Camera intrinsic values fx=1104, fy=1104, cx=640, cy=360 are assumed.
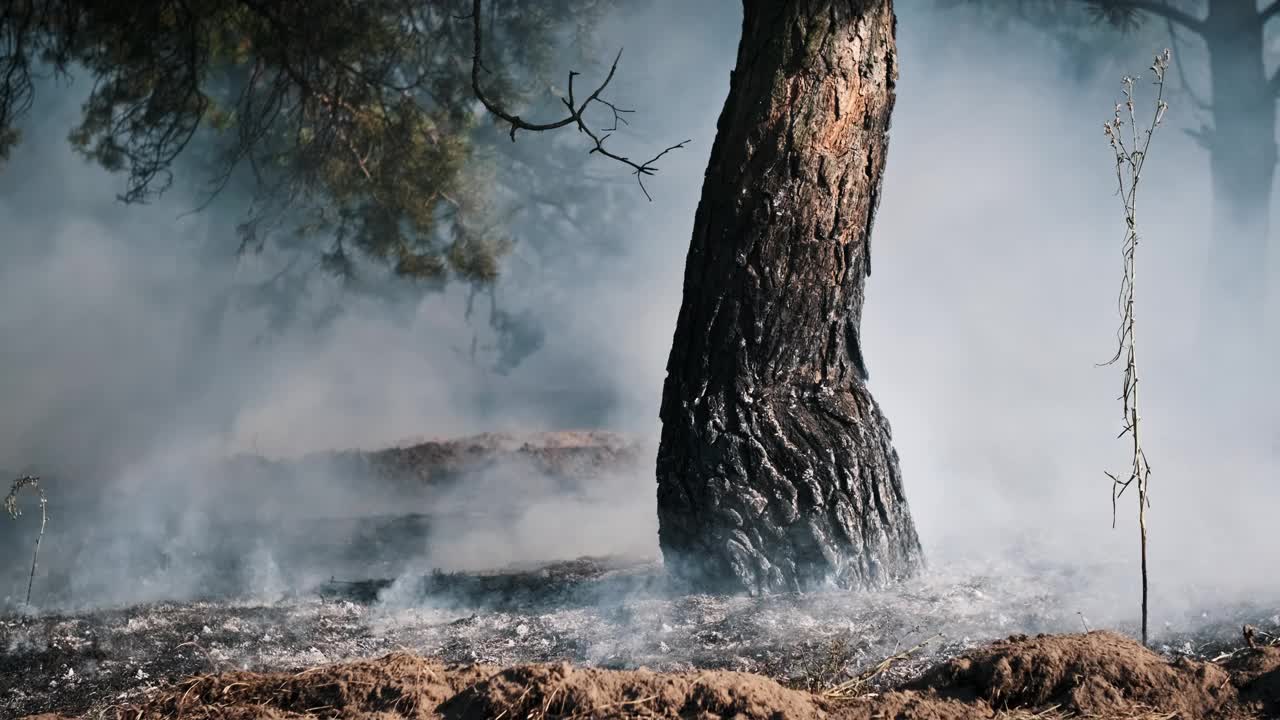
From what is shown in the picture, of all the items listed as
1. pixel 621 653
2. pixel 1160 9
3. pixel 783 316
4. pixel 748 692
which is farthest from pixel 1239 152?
pixel 748 692

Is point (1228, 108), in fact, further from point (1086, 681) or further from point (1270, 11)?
point (1086, 681)

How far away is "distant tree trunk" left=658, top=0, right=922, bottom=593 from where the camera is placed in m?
3.33

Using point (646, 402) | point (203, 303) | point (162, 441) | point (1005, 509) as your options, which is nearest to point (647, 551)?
point (1005, 509)

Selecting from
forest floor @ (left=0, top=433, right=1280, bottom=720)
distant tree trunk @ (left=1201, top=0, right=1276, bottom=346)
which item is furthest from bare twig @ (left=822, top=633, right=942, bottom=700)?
distant tree trunk @ (left=1201, top=0, right=1276, bottom=346)

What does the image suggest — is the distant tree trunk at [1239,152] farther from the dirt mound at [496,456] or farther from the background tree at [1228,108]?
the dirt mound at [496,456]

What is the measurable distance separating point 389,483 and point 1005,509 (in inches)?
168

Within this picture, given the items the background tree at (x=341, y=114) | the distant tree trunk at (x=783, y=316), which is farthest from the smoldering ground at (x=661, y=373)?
the background tree at (x=341, y=114)

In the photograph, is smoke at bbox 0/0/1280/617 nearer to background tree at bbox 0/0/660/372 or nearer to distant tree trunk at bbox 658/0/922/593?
background tree at bbox 0/0/660/372

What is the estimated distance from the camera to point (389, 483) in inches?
301

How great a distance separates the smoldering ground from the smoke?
28mm

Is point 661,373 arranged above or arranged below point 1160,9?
below

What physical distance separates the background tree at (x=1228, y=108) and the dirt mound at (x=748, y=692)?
736 centimetres

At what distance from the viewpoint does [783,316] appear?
341 centimetres

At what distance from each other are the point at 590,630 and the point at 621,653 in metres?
0.25
